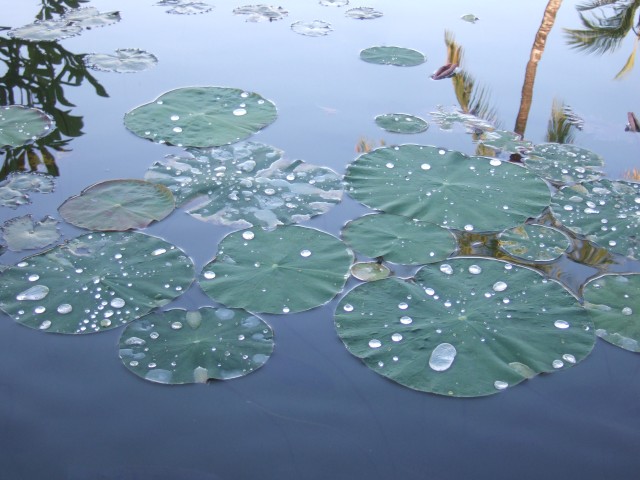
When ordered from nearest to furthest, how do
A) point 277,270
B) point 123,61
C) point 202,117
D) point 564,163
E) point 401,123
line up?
point 277,270, point 564,163, point 202,117, point 401,123, point 123,61

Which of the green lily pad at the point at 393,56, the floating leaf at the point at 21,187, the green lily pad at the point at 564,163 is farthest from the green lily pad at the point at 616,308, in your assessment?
the green lily pad at the point at 393,56

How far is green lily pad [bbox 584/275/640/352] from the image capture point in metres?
2.55

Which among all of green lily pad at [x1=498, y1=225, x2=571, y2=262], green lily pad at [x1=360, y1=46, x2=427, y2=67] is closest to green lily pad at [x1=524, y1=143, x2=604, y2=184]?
green lily pad at [x1=498, y1=225, x2=571, y2=262]

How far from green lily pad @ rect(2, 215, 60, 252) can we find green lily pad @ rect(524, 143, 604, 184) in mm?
2519

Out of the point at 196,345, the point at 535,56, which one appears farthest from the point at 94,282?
the point at 535,56

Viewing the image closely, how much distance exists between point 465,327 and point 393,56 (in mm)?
3215

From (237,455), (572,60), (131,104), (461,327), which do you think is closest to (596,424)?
(461,327)

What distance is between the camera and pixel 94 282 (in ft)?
8.57

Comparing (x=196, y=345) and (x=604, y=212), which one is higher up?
(x=604, y=212)

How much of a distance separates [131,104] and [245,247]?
1.85m

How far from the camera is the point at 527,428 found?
2.22 metres

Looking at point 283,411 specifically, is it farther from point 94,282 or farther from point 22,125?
point 22,125

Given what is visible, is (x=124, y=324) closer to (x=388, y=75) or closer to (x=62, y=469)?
(x=62, y=469)

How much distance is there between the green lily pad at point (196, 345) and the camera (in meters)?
2.29
